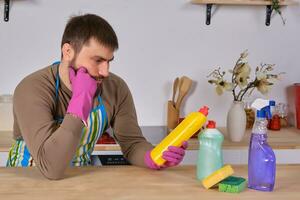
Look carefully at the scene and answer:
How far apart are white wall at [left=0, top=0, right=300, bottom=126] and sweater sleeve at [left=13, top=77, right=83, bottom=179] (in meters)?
1.34

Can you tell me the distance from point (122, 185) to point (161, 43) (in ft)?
5.54

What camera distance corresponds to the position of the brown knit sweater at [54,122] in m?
1.56

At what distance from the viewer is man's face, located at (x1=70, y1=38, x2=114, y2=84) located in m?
1.70

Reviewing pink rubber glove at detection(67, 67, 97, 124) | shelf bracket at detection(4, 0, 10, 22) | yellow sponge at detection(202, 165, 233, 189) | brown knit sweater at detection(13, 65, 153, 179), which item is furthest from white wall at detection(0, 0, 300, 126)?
yellow sponge at detection(202, 165, 233, 189)

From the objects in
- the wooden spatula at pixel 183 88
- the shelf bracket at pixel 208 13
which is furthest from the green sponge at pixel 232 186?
the shelf bracket at pixel 208 13

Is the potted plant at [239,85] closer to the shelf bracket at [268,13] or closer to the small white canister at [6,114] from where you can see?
the shelf bracket at [268,13]

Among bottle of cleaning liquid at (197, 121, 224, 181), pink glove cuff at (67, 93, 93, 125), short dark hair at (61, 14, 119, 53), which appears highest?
short dark hair at (61, 14, 119, 53)

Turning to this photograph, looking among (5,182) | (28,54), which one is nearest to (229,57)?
(28,54)

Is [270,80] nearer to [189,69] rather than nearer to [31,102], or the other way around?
[189,69]

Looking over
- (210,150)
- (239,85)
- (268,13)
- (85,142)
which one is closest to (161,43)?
(239,85)

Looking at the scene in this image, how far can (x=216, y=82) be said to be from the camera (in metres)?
2.90

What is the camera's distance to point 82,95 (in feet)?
5.26

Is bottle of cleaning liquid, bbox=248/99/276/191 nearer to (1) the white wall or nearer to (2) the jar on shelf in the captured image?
(1) the white wall

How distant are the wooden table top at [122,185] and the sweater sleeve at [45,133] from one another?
48mm
